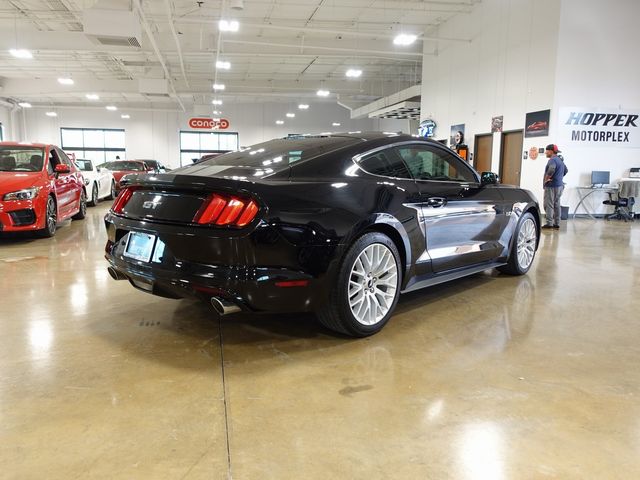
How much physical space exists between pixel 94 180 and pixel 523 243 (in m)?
10.5

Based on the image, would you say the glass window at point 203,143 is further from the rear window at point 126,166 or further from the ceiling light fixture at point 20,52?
the ceiling light fixture at point 20,52

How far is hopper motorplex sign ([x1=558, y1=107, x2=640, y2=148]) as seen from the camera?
10625 millimetres

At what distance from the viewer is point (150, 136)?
3016 cm

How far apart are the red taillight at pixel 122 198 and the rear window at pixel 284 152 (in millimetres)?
547

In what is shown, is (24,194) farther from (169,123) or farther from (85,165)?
(169,123)

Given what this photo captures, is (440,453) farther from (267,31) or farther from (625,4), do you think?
(267,31)

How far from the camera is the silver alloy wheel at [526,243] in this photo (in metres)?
4.53

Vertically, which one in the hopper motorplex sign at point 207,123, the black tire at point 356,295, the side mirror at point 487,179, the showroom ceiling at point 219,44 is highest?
the showroom ceiling at point 219,44

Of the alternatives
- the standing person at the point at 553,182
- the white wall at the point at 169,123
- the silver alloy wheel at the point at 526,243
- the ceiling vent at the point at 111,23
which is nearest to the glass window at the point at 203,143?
the white wall at the point at 169,123

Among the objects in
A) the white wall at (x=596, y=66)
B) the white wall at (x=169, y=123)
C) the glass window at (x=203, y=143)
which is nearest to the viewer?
the white wall at (x=596, y=66)

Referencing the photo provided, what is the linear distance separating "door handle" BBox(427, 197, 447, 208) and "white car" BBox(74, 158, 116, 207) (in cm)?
939

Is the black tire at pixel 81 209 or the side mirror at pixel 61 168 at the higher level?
the side mirror at pixel 61 168

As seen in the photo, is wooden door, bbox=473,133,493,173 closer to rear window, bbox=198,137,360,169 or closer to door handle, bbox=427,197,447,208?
door handle, bbox=427,197,447,208

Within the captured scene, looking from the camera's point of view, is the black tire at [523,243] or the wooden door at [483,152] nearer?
the black tire at [523,243]
